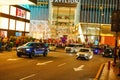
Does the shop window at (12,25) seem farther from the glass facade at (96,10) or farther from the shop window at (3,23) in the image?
the glass facade at (96,10)

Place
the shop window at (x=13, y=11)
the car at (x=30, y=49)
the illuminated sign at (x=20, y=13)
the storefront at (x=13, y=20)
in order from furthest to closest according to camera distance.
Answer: the illuminated sign at (x=20, y=13) → the shop window at (x=13, y=11) → the storefront at (x=13, y=20) → the car at (x=30, y=49)

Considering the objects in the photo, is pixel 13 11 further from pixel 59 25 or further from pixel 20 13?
pixel 59 25

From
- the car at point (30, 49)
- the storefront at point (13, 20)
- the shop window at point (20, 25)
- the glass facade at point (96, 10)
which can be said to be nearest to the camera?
the car at point (30, 49)

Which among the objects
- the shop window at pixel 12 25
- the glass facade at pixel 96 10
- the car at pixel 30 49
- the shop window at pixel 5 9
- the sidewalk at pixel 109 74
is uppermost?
the glass facade at pixel 96 10

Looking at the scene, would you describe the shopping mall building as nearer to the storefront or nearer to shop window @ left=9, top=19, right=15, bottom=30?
the storefront

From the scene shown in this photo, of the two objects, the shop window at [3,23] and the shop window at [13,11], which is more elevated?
the shop window at [13,11]

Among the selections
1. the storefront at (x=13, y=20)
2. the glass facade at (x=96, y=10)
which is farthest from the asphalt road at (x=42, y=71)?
the glass facade at (x=96, y=10)

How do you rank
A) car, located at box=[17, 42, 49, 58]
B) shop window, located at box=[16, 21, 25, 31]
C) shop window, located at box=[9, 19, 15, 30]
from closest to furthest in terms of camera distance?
car, located at box=[17, 42, 49, 58] < shop window, located at box=[9, 19, 15, 30] < shop window, located at box=[16, 21, 25, 31]

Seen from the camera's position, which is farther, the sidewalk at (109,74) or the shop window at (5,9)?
the shop window at (5,9)

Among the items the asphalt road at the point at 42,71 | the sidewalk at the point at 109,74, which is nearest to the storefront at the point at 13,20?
the asphalt road at the point at 42,71

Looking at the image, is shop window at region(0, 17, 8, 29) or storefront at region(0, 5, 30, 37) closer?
shop window at region(0, 17, 8, 29)

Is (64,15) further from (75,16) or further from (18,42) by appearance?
(18,42)

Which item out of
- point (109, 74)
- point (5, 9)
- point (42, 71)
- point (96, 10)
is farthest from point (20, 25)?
point (96, 10)

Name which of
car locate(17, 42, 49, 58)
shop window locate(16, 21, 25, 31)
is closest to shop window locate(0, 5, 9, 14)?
shop window locate(16, 21, 25, 31)
